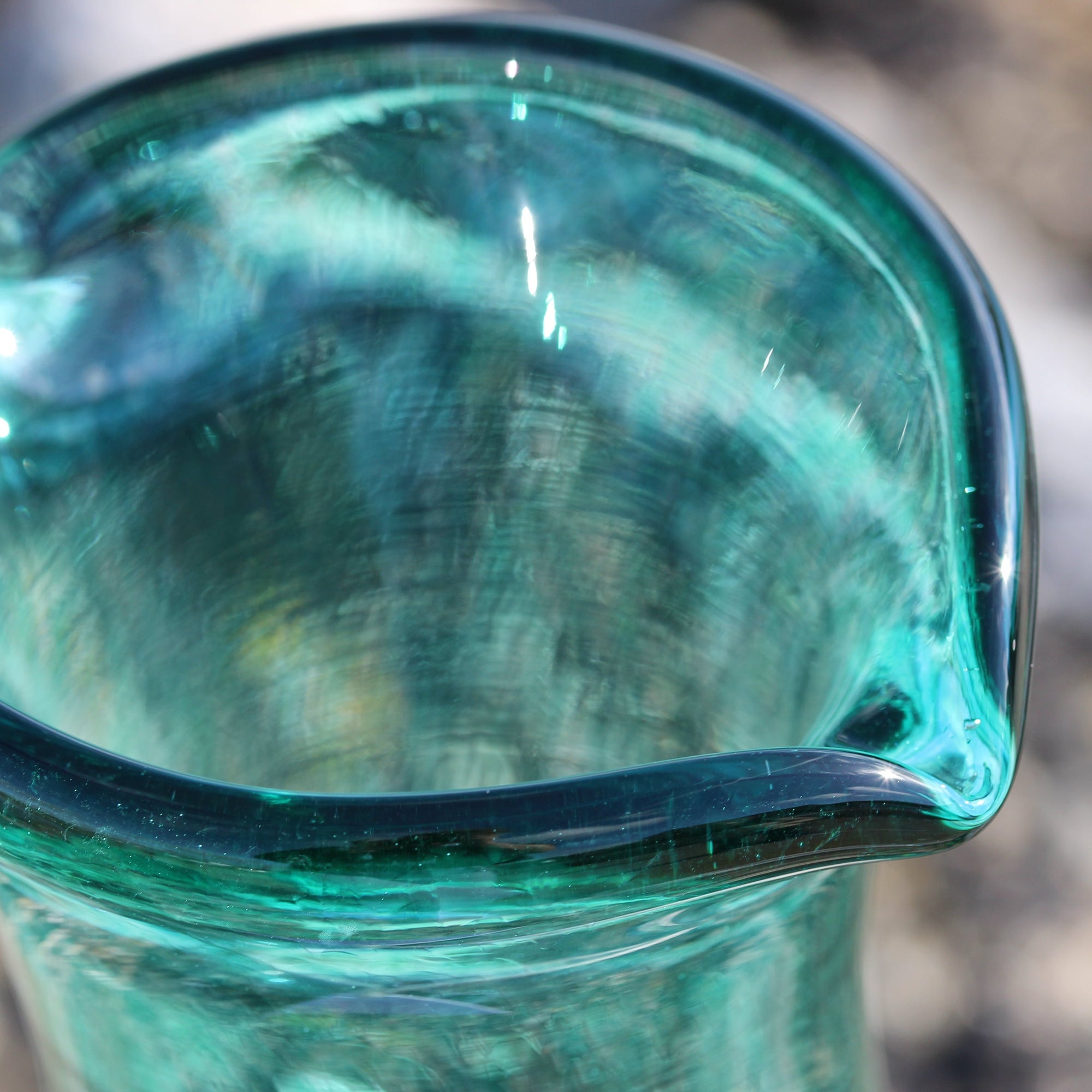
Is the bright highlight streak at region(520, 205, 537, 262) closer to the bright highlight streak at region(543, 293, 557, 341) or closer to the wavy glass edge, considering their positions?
the bright highlight streak at region(543, 293, 557, 341)

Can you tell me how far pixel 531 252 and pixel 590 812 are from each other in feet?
0.61

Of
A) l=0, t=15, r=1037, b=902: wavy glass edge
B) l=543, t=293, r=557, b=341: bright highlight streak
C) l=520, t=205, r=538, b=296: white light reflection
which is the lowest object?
l=0, t=15, r=1037, b=902: wavy glass edge

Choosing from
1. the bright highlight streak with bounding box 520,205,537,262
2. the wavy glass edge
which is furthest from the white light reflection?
the wavy glass edge

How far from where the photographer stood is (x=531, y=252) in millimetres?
354

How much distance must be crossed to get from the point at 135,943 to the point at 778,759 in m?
0.10

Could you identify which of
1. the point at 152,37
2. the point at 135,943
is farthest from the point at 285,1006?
the point at 152,37

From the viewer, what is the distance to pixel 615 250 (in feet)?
1.14

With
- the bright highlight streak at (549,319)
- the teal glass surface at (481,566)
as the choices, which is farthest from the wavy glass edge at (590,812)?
the bright highlight streak at (549,319)

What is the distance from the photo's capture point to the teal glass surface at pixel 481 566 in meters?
0.21

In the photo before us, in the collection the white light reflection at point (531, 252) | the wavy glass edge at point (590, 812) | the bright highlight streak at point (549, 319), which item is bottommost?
the wavy glass edge at point (590, 812)

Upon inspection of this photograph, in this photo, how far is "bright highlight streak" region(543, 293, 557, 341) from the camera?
1.16ft

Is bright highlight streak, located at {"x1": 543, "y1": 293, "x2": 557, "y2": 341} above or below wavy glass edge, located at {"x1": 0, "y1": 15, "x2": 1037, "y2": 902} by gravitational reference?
above

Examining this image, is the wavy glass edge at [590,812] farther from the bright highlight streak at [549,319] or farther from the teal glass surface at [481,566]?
the bright highlight streak at [549,319]

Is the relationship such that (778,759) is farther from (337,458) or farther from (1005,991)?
(1005,991)
